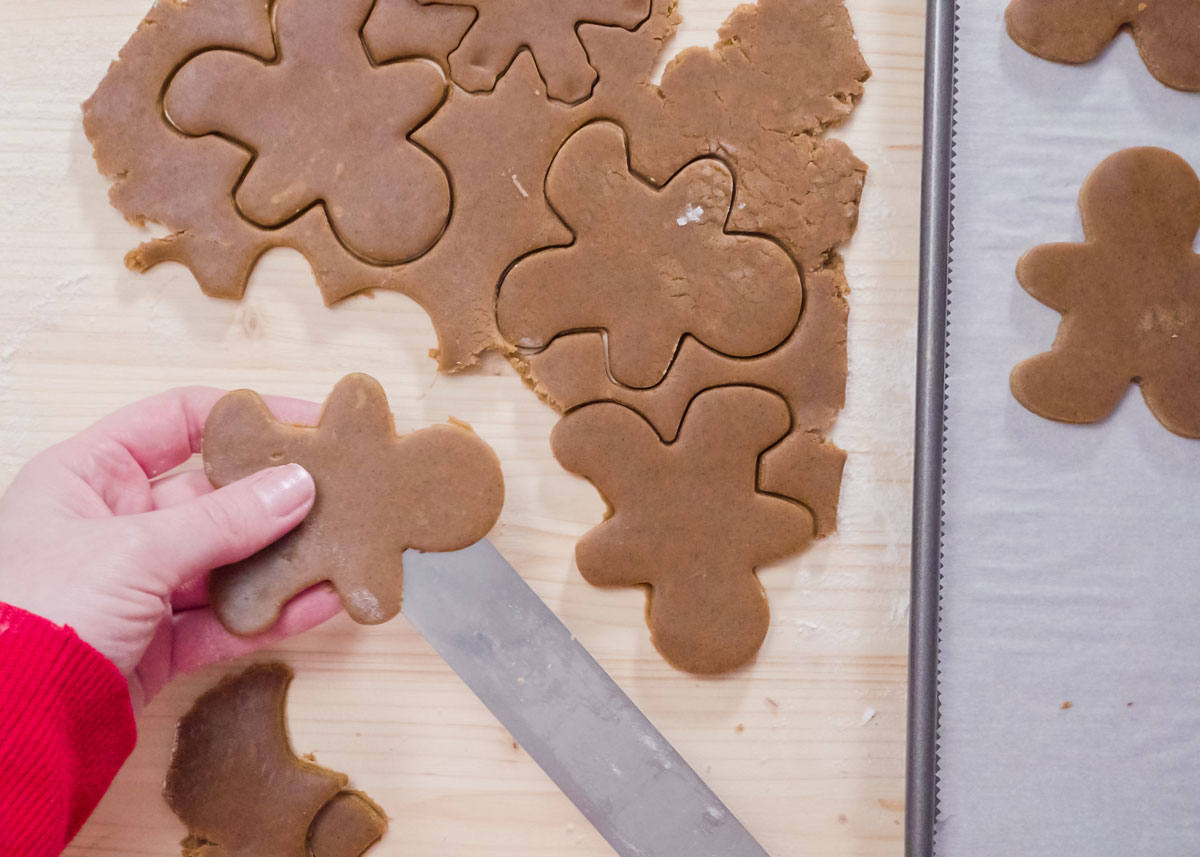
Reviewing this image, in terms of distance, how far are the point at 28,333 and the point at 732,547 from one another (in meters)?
0.94

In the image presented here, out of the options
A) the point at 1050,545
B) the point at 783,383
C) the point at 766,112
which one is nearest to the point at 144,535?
the point at 783,383

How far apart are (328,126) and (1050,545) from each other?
1.05 metres

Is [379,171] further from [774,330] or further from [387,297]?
[774,330]

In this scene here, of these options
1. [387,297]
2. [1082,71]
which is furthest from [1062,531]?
[387,297]

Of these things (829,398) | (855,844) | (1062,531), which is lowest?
(855,844)

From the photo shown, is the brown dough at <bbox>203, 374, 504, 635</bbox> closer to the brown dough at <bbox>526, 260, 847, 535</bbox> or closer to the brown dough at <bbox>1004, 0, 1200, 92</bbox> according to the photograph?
the brown dough at <bbox>526, 260, 847, 535</bbox>

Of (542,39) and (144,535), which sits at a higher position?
(542,39)

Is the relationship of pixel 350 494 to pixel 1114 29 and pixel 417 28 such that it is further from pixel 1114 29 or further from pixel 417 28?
pixel 1114 29

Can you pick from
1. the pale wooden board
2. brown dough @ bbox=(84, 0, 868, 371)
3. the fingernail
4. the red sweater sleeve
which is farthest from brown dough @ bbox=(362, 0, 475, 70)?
the red sweater sleeve

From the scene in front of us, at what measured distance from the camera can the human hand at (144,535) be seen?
92cm

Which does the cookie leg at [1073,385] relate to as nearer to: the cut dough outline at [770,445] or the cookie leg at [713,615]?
the cut dough outline at [770,445]

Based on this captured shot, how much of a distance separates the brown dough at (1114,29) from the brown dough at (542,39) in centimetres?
50

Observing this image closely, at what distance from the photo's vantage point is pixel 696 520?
3.64 ft

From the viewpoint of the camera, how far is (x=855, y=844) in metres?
1.12
